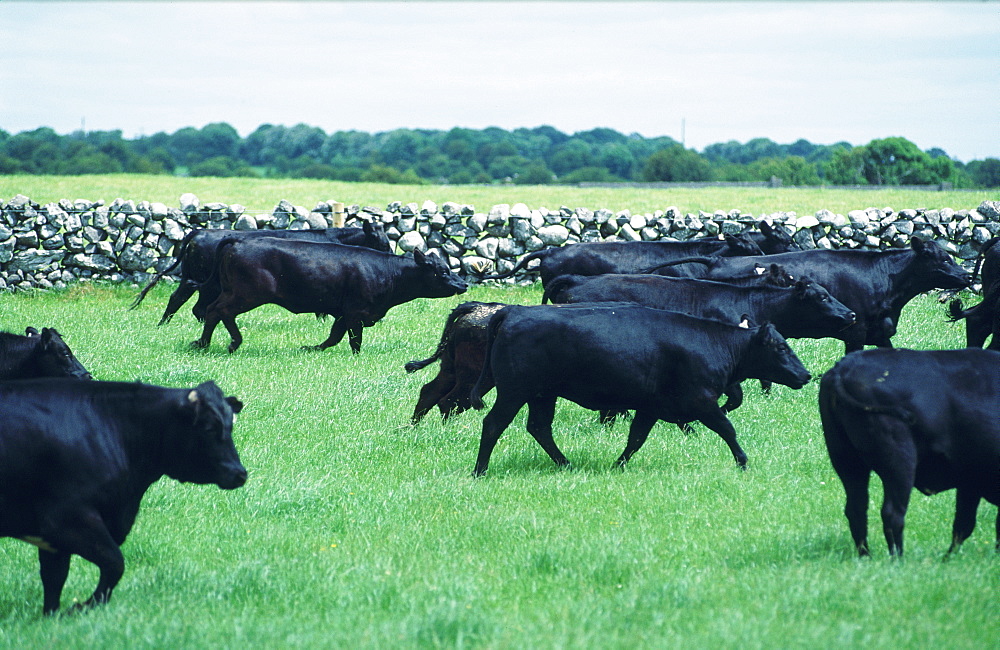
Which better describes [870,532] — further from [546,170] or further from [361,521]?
[546,170]

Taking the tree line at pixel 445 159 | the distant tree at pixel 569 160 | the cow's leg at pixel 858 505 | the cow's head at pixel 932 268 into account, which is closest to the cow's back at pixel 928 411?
the cow's leg at pixel 858 505

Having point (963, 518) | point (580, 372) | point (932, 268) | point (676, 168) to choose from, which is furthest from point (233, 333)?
point (676, 168)

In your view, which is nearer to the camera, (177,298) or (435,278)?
(435,278)

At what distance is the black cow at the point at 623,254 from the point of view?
12.5 m

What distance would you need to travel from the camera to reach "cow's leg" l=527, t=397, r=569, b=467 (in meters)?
7.50

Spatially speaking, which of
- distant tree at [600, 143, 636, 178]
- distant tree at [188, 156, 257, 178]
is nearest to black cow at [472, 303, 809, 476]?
distant tree at [188, 156, 257, 178]

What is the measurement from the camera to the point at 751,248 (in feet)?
41.8

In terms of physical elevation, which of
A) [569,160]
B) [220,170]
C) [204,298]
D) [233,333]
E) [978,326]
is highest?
[569,160]

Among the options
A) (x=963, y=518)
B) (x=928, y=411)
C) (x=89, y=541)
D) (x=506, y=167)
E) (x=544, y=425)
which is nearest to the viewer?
(x=89, y=541)

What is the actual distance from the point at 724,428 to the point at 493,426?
64.9 inches

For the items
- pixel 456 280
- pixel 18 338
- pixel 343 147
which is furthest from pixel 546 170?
pixel 18 338

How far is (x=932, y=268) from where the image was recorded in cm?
1141

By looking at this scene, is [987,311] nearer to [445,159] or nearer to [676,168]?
[676,168]

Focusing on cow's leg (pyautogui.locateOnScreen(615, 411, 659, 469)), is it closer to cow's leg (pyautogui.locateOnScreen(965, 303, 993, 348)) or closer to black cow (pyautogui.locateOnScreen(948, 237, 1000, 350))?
black cow (pyautogui.locateOnScreen(948, 237, 1000, 350))
